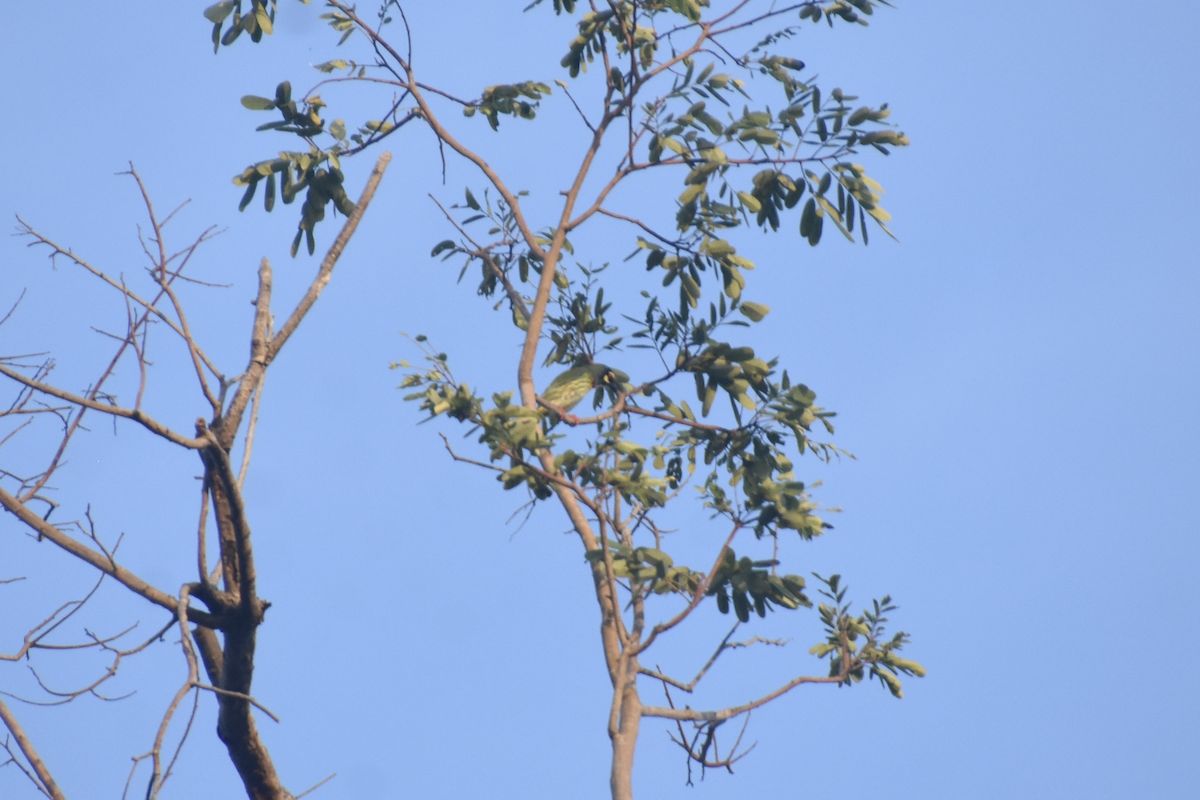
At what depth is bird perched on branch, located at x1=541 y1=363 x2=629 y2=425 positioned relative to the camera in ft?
12.3

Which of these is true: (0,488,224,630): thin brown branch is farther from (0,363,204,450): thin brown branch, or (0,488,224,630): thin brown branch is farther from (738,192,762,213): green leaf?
(738,192,762,213): green leaf

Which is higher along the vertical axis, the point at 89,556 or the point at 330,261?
the point at 330,261

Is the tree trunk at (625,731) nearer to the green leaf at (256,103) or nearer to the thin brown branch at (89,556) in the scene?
the thin brown branch at (89,556)

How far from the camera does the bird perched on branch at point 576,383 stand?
148 inches

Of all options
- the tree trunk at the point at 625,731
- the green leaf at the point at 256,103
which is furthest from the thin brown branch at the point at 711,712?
the green leaf at the point at 256,103

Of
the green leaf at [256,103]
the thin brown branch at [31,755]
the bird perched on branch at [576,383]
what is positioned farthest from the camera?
the bird perched on branch at [576,383]

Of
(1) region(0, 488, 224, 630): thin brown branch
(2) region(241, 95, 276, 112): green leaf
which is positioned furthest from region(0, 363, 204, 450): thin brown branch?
(2) region(241, 95, 276, 112): green leaf

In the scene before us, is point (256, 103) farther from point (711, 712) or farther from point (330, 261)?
point (711, 712)

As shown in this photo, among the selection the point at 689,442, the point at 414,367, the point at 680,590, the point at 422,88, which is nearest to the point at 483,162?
the point at 422,88

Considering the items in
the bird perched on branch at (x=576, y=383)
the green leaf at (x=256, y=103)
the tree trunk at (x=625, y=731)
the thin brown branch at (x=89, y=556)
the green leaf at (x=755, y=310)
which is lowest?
the tree trunk at (x=625, y=731)

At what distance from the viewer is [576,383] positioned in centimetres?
379

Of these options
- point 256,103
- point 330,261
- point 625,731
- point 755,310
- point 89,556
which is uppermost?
point 256,103

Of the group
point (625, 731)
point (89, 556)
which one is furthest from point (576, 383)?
point (89, 556)

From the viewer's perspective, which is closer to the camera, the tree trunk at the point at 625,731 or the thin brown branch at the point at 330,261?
the tree trunk at the point at 625,731
